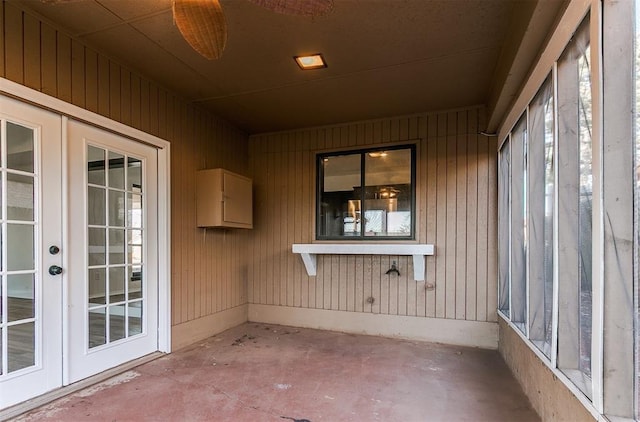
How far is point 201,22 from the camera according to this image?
144 centimetres

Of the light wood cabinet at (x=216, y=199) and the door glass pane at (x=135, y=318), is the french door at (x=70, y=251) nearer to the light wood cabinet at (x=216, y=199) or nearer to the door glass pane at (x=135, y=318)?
the door glass pane at (x=135, y=318)

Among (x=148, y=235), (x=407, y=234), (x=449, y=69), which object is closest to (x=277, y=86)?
(x=449, y=69)

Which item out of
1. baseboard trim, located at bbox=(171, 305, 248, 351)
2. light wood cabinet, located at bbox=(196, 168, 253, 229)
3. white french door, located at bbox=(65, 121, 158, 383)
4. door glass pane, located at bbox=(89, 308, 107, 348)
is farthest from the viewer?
light wood cabinet, located at bbox=(196, 168, 253, 229)

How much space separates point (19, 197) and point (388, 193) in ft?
11.1

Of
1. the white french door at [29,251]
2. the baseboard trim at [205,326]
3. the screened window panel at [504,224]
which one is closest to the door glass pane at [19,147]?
the white french door at [29,251]

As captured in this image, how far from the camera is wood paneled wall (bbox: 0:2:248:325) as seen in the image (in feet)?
7.68

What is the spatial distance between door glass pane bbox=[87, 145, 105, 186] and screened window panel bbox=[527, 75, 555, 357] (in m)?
3.24

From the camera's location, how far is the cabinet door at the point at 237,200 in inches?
154

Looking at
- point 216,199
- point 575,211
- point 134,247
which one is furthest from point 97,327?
point 575,211

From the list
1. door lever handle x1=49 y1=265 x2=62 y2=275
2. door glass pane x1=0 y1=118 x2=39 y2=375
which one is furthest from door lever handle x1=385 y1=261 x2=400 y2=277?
door glass pane x1=0 y1=118 x2=39 y2=375

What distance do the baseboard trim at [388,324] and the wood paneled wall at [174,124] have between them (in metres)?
0.54

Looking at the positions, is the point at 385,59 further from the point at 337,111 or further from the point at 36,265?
the point at 36,265

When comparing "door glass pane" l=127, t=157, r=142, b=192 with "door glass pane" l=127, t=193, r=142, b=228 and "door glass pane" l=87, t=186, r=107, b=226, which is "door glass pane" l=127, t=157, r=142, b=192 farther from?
"door glass pane" l=87, t=186, r=107, b=226

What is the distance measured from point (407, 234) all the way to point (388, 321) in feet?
3.35
